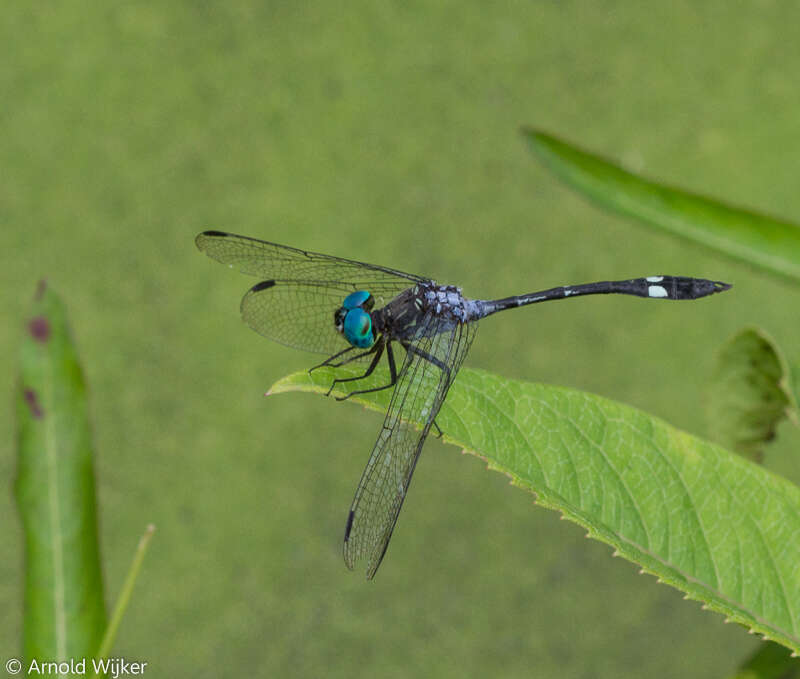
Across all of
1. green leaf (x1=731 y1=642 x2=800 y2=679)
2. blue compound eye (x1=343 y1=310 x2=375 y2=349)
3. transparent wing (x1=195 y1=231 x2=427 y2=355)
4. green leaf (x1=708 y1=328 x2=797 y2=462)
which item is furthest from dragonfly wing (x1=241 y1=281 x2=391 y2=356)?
green leaf (x1=731 y1=642 x2=800 y2=679)

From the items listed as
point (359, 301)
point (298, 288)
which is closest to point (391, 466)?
point (359, 301)

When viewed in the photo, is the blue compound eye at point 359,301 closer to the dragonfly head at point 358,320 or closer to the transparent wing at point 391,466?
the dragonfly head at point 358,320

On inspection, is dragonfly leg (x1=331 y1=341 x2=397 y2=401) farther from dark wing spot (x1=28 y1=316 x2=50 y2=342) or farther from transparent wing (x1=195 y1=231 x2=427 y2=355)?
dark wing spot (x1=28 y1=316 x2=50 y2=342)

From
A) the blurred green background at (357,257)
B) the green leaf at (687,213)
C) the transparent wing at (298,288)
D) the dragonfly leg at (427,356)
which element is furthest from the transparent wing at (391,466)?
the blurred green background at (357,257)

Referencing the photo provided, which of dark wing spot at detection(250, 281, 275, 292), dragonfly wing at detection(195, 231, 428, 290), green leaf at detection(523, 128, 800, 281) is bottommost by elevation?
dark wing spot at detection(250, 281, 275, 292)

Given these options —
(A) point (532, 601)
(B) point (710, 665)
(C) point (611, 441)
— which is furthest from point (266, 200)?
(B) point (710, 665)

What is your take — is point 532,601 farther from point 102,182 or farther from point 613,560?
point 102,182
